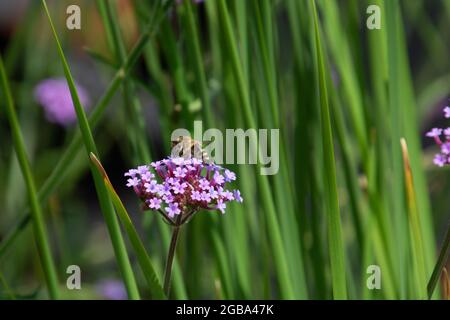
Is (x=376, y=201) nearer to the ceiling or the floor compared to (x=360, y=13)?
nearer to the floor

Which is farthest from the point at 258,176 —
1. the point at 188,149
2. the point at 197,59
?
the point at 197,59

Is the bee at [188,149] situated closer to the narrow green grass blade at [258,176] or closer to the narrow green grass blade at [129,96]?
the narrow green grass blade at [258,176]

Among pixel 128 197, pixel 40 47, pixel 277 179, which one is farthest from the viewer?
pixel 128 197

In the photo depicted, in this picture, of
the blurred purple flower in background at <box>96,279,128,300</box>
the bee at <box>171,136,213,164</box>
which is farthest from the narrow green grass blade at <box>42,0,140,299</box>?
the blurred purple flower in background at <box>96,279,128,300</box>

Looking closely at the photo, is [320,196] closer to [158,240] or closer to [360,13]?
[158,240]

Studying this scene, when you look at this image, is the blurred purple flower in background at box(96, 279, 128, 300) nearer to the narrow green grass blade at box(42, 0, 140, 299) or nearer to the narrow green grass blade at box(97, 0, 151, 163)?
the narrow green grass blade at box(97, 0, 151, 163)

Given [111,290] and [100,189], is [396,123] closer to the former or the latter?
[100,189]

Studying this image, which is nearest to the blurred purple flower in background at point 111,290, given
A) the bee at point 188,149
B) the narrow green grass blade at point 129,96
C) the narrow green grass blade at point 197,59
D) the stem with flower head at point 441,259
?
the narrow green grass blade at point 129,96

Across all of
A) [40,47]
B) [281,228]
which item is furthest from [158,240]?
[40,47]
